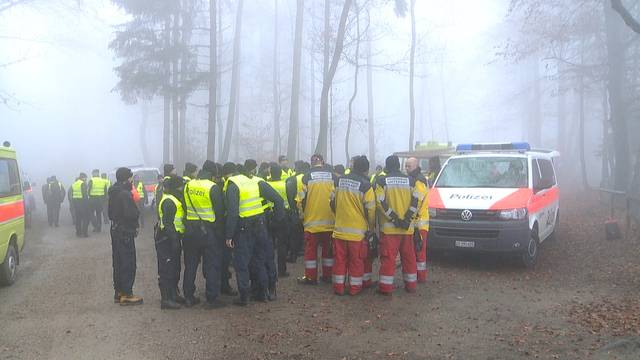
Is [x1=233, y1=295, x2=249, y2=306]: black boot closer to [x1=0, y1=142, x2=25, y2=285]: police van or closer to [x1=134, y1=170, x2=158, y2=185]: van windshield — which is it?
[x1=0, y1=142, x2=25, y2=285]: police van

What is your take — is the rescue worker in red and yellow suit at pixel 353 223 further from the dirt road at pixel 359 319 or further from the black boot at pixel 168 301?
the black boot at pixel 168 301

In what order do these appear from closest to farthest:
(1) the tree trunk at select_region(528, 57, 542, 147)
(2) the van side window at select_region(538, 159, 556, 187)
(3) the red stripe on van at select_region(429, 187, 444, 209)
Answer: (3) the red stripe on van at select_region(429, 187, 444, 209) → (2) the van side window at select_region(538, 159, 556, 187) → (1) the tree trunk at select_region(528, 57, 542, 147)

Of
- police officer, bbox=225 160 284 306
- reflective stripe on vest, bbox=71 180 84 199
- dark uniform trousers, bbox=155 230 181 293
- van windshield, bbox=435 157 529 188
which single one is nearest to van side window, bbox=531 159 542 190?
van windshield, bbox=435 157 529 188

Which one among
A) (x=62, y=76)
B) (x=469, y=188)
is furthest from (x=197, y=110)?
(x=469, y=188)

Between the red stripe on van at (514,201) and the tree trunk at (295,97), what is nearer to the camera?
the red stripe on van at (514,201)

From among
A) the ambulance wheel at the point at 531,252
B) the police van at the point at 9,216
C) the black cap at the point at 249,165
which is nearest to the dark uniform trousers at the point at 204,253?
the black cap at the point at 249,165

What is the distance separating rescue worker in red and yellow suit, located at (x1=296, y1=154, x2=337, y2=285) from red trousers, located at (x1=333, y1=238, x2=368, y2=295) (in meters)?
0.53

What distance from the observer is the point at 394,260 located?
25.1ft

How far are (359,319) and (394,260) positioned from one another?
4.22 feet

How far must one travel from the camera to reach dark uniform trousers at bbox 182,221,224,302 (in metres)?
7.12

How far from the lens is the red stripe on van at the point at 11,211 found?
8.60 meters

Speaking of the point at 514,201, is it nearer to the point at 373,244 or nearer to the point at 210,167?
the point at 373,244

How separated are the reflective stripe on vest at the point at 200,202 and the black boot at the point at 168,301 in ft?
3.60

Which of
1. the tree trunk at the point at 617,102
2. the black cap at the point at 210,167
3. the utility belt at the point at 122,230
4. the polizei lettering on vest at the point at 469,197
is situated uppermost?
the tree trunk at the point at 617,102
